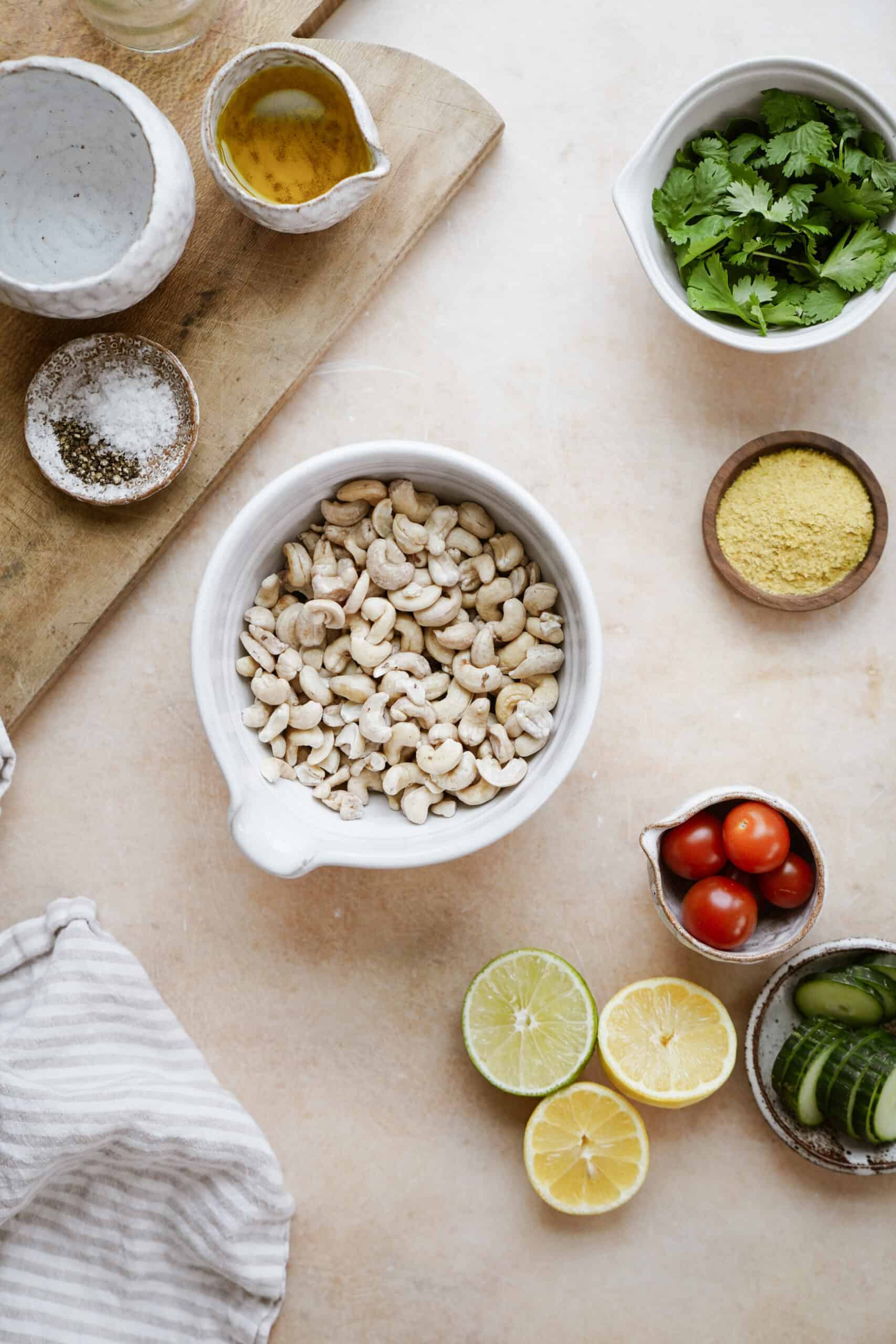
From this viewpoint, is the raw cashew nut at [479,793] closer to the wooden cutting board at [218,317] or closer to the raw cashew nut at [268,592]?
the raw cashew nut at [268,592]

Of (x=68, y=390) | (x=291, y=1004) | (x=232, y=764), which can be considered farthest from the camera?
(x=291, y=1004)

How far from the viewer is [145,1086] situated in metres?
1.19

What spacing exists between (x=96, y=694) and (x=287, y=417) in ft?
1.42

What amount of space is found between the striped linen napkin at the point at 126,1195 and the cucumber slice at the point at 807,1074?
635mm

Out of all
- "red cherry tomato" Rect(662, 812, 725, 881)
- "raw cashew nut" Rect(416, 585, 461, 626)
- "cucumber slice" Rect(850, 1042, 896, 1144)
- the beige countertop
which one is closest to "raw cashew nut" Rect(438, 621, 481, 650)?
"raw cashew nut" Rect(416, 585, 461, 626)

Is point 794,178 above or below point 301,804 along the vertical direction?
above

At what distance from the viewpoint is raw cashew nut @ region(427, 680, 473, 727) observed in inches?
43.9

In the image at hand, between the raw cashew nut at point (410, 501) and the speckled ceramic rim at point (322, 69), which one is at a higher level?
the speckled ceramic rim at point (322, 69)

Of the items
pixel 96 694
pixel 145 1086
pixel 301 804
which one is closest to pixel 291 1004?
pixel 145 1086

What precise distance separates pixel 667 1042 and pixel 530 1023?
16cm

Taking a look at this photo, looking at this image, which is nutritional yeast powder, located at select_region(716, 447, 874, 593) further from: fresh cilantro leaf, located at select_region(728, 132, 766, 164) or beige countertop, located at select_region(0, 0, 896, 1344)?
fresh cilantro leaf, located at select_region(728, 132, 766, 164)

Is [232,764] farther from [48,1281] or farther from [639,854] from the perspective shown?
[48,1281]

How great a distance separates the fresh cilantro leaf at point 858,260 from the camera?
1122 millimetres

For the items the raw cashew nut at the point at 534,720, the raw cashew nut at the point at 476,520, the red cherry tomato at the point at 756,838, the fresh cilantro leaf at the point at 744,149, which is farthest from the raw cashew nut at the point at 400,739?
the fresh cilantro leaf at the point at 744,149
